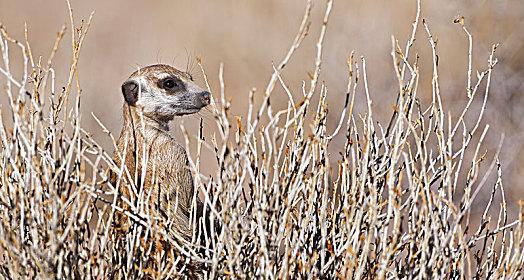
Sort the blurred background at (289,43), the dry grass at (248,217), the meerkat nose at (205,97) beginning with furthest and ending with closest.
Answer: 1. the blurred background at (289,43)
2. the meerkat nose at (205,97)
3. the dry grass at (248,217)

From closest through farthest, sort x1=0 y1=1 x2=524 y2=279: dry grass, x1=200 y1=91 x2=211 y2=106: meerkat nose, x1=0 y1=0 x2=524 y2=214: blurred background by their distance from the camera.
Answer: x1=0 y1=1 x2=524 y2=279: dry grass
x1=200 y1=91 x2=211 y2=106: meerkat nose
x1=0 y1=0 x2=524 y2=214: blurred background

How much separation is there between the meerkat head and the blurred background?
211 centimetres

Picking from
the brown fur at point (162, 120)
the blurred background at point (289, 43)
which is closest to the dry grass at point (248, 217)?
the brown fur at point (162, 120)

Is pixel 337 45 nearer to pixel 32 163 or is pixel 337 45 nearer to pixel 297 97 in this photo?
pixel 297 97

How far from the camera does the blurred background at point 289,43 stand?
421 centimetres

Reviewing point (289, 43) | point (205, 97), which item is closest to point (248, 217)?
point (205, 97)

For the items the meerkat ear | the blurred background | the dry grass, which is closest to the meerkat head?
the meerkat ear

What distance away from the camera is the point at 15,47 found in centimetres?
428

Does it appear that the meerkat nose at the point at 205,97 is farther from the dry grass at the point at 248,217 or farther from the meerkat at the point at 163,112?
the dry grass at the point at 248,217

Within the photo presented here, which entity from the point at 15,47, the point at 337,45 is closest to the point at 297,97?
the point at 337,45

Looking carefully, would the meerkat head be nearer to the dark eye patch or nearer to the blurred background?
the dark eye patch

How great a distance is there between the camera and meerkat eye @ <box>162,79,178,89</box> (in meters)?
1.87

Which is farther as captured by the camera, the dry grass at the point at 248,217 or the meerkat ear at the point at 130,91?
the meerkat ear at the point at 130,91

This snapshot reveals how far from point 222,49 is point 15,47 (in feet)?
3.51
